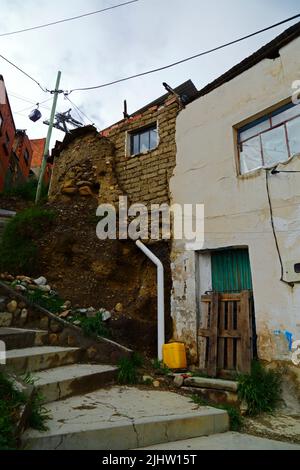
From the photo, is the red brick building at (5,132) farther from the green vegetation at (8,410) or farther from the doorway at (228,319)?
the green vegetation at (8,410)

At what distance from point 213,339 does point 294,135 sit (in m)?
3.80

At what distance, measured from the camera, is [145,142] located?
739 centimetres

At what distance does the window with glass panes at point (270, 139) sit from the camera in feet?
15.9

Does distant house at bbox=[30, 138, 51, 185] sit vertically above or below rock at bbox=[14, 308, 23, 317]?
above

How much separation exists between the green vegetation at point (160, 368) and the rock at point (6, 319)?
245 centimetres

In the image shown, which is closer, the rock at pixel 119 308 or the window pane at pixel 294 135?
the window pane at pixel 294 135

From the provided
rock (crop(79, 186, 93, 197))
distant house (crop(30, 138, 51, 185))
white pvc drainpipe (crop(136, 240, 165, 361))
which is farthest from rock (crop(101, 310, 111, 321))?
distant house (crop(30, 138, 51, 185))

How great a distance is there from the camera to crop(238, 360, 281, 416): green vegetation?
12.1ft

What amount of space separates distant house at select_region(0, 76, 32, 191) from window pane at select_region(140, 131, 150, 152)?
37.4ft

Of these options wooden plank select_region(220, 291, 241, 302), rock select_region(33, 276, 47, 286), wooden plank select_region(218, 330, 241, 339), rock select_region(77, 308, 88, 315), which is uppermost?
rock select_region(33, 276, 47, 286)

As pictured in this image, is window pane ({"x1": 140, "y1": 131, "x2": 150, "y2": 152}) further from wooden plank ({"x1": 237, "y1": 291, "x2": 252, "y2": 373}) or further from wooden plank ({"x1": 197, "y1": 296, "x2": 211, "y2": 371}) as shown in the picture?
wooden plank ({"x1": 237, "y1": 291, "x2": 252, "y2": 373})

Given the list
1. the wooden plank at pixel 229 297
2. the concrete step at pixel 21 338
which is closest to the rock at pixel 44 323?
the concrete step at pixel 21 338

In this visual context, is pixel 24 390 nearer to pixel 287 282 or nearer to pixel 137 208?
pixel 287 282

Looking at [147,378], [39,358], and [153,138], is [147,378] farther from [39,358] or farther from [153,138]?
[153,138]
